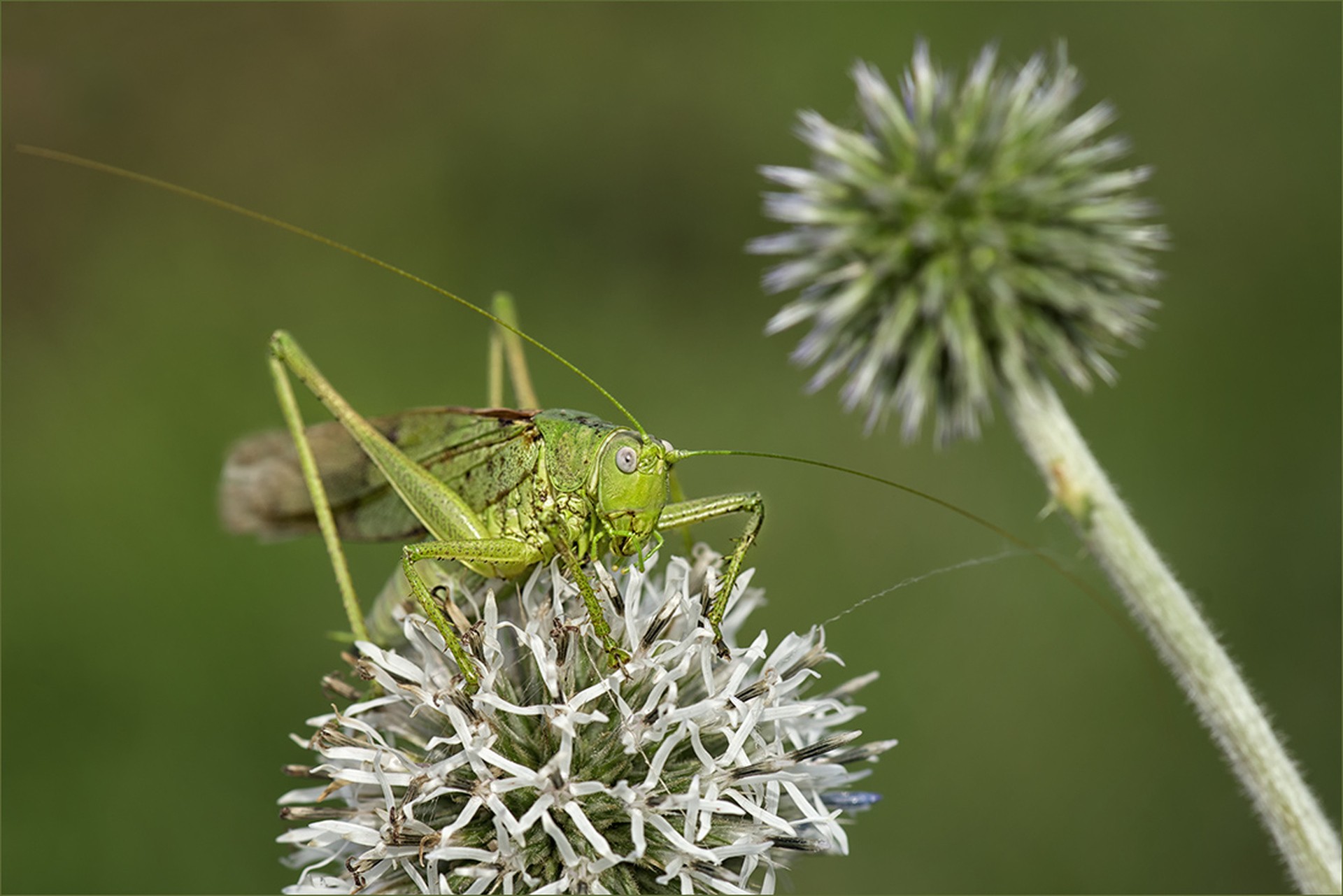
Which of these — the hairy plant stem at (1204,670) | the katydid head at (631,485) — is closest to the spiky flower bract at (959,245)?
the hairy plant stem at (1204,670)

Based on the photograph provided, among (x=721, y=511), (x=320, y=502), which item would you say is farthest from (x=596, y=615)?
(x=320, y=502)

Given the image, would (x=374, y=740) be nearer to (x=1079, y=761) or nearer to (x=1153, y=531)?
(x=1079, y=761)

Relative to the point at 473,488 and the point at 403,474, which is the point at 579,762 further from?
the point at 403,474

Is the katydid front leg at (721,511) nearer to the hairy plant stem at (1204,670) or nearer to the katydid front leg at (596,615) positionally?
the katydid front leg at (596,615)

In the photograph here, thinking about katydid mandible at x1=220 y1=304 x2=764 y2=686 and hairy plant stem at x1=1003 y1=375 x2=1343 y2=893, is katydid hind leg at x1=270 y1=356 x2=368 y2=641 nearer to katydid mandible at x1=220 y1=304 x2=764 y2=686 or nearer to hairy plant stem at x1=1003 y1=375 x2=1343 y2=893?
katydid mandible at x1=220 y1=304 x2=764 y2=686

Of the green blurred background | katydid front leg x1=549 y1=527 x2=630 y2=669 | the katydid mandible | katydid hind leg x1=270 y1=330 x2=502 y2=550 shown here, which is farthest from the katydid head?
the green blurred background
